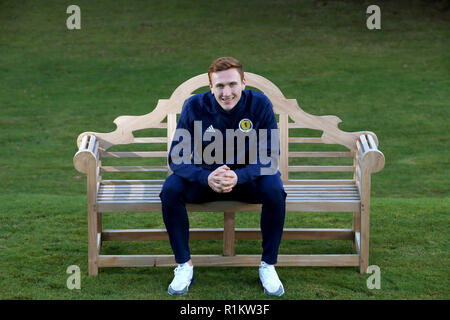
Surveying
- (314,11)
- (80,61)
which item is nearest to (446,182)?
(80,61)

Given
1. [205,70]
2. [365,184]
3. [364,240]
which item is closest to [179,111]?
[365,184]

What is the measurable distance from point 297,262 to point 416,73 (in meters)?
8.84

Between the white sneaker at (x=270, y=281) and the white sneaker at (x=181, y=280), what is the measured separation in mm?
414

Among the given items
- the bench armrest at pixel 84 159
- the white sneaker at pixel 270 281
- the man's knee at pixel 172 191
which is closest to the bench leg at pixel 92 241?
the bench armrest at pixel 84 159

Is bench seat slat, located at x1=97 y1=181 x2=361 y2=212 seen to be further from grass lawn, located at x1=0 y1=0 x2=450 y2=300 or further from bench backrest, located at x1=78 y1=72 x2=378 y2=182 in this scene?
grass lawn, located at x1=0 y1=0 x2=450 y2=300

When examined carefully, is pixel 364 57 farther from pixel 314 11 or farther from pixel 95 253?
pixel 95 253

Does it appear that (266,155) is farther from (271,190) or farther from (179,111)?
(179,111)

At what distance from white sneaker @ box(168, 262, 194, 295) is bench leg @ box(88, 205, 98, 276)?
0.55 metres

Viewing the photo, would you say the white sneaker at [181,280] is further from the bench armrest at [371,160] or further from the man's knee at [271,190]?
the bench armrest at [371,160]

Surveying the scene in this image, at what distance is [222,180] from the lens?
380 cm

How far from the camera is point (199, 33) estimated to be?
48.2 ft

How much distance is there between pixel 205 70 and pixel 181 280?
8845mm

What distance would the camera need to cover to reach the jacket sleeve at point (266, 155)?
12.7 feet
